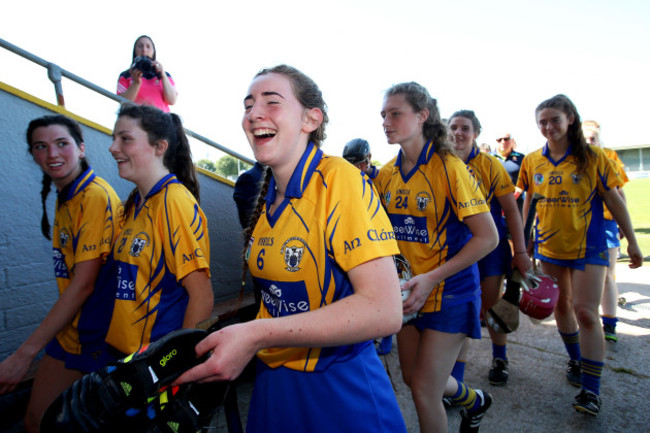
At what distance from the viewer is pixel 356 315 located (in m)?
1.02

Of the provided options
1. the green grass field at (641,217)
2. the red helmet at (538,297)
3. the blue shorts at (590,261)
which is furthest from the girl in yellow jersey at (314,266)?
the green grass field at (641,217)

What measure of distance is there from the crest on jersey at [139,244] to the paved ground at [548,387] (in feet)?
4.54

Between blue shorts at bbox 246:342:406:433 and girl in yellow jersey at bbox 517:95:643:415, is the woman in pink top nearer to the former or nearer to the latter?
blue shorts at bbox 246:342:406:433

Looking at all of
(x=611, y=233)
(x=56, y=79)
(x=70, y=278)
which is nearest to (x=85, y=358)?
(x=70, y=278)

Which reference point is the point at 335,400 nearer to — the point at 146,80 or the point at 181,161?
the point at 181,161

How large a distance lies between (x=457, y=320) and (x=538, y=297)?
3.68 ft

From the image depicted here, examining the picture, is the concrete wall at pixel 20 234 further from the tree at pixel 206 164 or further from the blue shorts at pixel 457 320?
the blue shorts at pixel 457 320

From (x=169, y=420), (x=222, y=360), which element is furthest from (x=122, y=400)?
(x=222, y=360)

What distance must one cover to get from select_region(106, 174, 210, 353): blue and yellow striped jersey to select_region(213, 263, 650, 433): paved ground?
1.04 meters

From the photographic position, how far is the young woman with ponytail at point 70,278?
217cm

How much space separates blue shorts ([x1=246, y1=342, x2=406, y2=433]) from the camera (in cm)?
134

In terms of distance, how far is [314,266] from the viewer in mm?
1318

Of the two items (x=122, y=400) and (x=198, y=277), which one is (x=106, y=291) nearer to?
(x=198, y=277)

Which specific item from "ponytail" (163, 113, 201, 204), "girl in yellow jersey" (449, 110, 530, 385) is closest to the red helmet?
"girl in yellow jersey" (449, 110, 530, 385)
